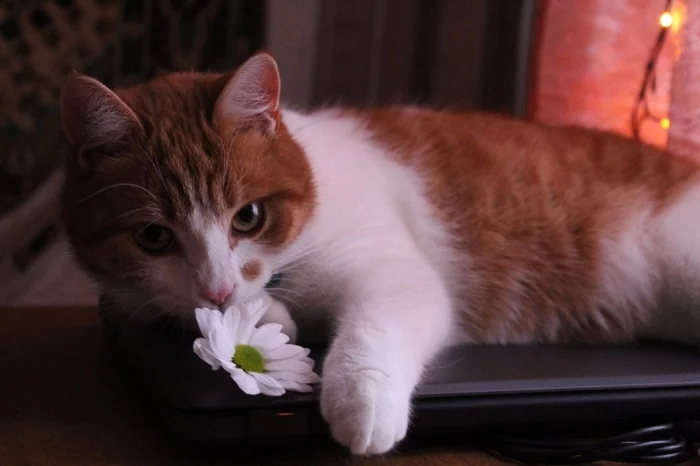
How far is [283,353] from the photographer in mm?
800

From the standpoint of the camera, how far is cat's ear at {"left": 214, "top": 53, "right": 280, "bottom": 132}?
916mm

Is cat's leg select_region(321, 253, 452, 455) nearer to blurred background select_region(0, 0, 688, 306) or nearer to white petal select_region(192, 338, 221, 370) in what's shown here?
white petal select_region(192, 338, 221, 370)

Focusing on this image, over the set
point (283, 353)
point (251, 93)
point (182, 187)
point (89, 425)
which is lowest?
point (89, 425)

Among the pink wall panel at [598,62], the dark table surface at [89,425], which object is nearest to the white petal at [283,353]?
the dark table surface at [89,425]

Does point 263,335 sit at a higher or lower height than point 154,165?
lower

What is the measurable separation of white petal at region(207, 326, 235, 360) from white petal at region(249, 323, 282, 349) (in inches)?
1.2

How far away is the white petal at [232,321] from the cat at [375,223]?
0.14 feet

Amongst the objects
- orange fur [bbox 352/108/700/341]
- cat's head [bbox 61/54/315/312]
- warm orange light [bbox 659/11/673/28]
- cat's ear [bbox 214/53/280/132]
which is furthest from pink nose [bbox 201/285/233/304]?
warm orange light [bbox 659/11/673/28]

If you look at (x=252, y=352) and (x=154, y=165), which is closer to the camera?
(x=252, y=352)

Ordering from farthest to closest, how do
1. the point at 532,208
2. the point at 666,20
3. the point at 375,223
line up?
1. the point at 666,20
2. the point at 532,208
3. the point at 375,223

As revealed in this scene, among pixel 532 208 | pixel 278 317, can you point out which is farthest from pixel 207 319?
pixel 532 208

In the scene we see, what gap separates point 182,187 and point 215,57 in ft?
3.65

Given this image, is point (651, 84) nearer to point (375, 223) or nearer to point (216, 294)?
point (375, 223)

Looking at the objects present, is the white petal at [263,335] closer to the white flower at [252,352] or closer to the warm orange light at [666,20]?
the white flower at [252,352]
